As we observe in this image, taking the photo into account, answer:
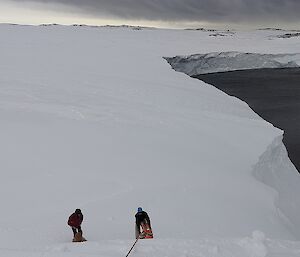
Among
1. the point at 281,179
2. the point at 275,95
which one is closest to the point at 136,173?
the point at 281,179

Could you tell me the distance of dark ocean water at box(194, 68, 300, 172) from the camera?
2120 cm

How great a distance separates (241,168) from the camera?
12.0 metres

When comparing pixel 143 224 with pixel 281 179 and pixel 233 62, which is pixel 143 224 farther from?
pixel 233 62

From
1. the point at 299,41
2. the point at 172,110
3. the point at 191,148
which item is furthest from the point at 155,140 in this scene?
the point at 299,41

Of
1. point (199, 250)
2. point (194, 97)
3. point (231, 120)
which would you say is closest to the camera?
point (199, 250)

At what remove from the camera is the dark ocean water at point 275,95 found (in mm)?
21203

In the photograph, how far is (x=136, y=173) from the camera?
10289mm

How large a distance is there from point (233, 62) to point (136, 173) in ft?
132

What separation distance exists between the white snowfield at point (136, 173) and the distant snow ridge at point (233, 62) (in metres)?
25.8

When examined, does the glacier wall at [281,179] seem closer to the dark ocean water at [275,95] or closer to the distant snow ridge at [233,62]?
the dark ocean water at [275,95]

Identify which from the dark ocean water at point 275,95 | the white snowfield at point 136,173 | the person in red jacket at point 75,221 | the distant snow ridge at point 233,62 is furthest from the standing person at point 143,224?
the distant snow ridge at point 233,62

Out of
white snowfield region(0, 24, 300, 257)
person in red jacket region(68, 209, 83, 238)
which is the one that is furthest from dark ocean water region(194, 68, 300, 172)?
person in red jacket region(68, 209, 83, 238)

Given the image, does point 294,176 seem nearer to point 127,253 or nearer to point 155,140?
→ point 155,140

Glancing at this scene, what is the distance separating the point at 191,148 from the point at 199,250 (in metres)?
6.37
